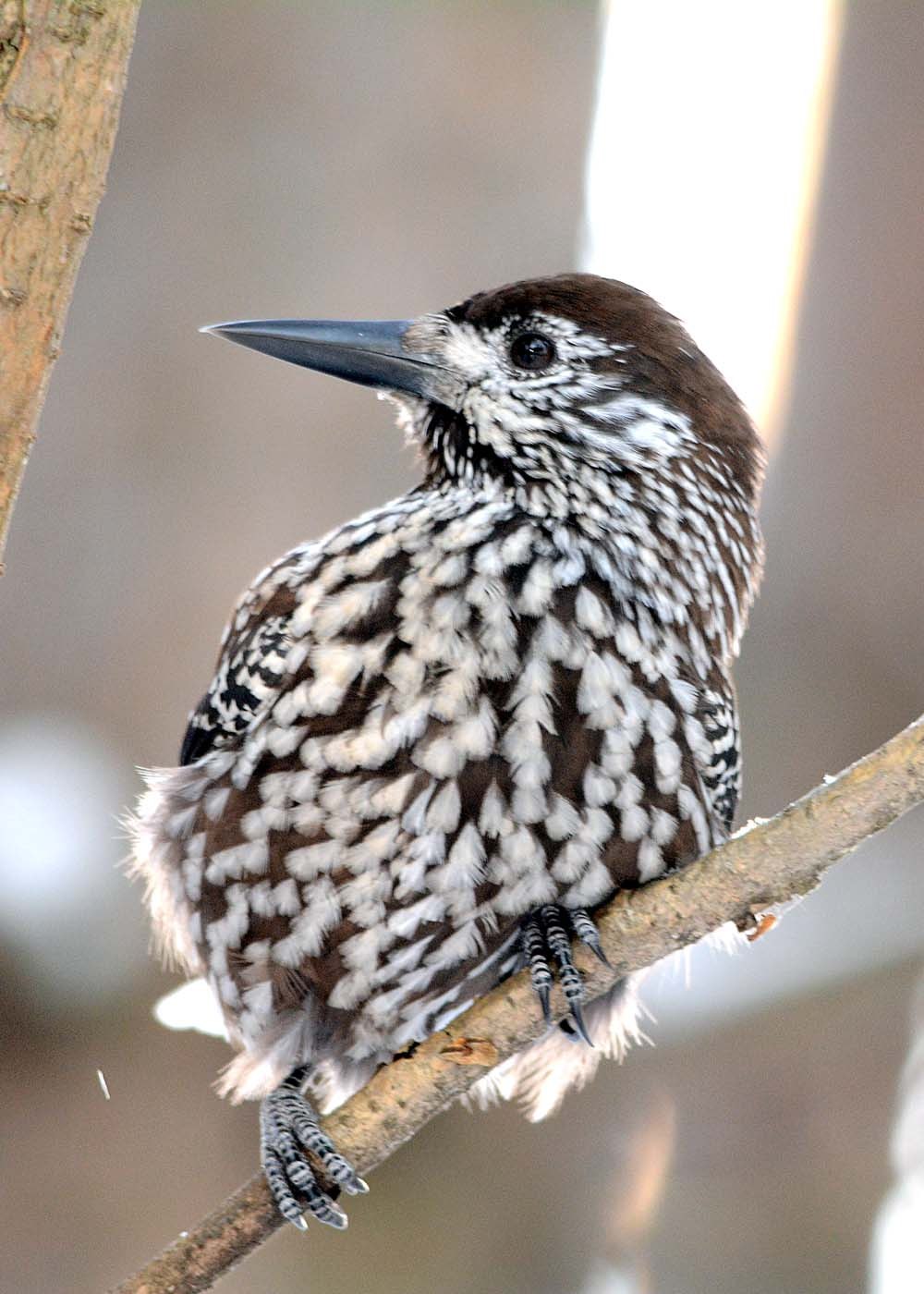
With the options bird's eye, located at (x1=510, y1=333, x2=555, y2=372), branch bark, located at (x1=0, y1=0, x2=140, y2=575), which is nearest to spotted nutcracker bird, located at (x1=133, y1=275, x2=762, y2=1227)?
bird's eye, located at (x1=510, y1=333, x2=555, y2=372)

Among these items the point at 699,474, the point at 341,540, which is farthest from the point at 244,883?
the point at 699,474

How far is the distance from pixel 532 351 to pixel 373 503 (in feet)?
7.57

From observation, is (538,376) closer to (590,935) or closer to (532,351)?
(532,351)

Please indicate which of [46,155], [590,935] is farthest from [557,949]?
[46,155]

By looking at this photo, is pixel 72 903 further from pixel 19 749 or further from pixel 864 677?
pixel 864 677

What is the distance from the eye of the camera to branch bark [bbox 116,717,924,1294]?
1.85m

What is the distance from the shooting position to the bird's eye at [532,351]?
2523 mm

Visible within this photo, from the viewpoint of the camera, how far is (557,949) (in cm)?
221

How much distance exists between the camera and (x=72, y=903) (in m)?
4.42

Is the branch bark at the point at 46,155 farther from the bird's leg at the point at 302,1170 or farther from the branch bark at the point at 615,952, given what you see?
the bird's leg at the point at 302,1170

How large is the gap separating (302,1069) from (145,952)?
6.67ft

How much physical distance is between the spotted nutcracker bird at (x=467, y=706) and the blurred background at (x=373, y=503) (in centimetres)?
189

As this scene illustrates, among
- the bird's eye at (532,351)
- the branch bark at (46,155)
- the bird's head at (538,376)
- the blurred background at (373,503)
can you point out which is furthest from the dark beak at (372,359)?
the blurred background at (373,503)

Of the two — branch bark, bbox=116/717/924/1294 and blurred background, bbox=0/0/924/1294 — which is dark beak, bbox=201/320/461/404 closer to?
branch bark, bbox=116/717/924/1294
